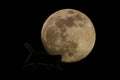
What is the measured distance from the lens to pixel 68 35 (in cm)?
805

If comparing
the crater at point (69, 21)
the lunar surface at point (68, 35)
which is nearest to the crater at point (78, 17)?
the lunar surface at point (68, 35)

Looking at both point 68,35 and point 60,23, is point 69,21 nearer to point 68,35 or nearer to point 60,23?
point 60,23

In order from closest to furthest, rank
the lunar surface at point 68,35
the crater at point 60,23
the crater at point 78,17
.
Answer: the lunar surface at point 68,35
the crater at point 60,23
the crater at point 78,17

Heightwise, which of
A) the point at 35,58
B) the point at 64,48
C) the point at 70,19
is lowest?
the point at 35,58

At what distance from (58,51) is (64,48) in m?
0.16

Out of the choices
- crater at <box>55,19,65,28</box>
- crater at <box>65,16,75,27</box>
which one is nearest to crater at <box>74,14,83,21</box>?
crater at <box>65,16,75,27</box>

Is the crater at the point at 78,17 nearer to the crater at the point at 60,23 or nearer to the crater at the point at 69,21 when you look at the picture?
the crater at the point at 69,21

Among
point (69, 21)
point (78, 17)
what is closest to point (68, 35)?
point (69, 21)

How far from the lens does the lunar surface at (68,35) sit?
8.09 metres

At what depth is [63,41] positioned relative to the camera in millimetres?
8070

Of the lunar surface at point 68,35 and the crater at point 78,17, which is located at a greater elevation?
the crater at point 78,17

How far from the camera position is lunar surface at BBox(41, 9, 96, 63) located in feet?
26.5

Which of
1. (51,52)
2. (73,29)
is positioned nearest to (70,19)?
(73,29)

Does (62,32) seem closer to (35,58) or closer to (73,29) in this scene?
(73,29)
